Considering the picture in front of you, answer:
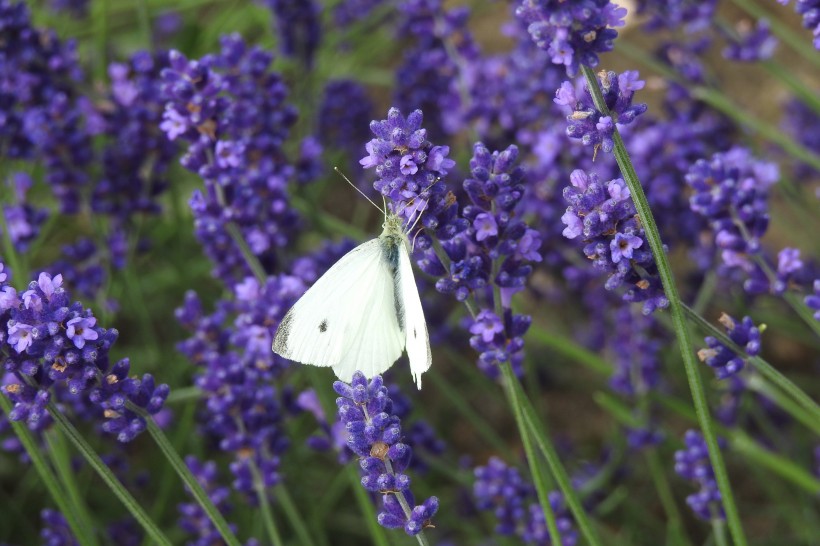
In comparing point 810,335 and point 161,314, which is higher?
point 161,314

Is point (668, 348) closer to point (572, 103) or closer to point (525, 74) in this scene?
point (525, 74)

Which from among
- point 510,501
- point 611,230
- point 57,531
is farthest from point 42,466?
point 611,230

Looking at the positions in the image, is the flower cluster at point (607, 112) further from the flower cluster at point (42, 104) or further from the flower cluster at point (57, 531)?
the flower cluster at point (42, 104)

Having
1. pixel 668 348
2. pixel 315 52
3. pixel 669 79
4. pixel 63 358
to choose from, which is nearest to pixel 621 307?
pixel 668 348

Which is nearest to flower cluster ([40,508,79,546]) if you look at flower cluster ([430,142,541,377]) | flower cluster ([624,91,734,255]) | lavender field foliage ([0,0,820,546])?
lavender field foliage ([0,0,820,546])

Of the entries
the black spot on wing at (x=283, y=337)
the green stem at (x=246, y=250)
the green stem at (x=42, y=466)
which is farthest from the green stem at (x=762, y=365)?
the green stem at (x=42, y=466)

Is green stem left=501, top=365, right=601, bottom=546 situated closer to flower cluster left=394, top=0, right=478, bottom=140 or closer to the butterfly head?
the butterfly head

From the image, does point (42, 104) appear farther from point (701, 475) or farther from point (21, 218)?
point (701, 475)
